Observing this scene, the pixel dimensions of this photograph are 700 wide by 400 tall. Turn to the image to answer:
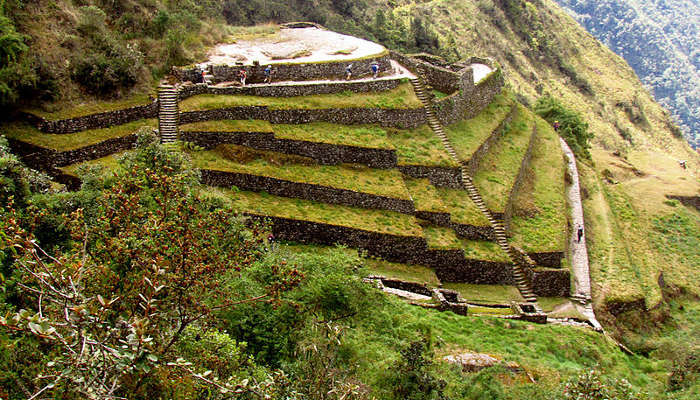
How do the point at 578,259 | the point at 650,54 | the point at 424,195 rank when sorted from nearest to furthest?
1. the point at 424,195
2. the point at 578,259
3. the point at 650,54

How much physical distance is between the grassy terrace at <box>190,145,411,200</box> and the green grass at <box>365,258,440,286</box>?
338 centimetres


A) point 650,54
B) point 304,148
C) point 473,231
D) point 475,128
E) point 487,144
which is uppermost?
point 304,148

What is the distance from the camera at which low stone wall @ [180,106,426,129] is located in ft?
86.3

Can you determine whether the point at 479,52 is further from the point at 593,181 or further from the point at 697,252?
the point at 697,252

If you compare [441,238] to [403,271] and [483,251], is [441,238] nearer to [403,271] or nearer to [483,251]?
[483,251]

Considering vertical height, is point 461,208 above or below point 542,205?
above

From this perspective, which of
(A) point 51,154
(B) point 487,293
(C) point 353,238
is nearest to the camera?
(A) point 51,154

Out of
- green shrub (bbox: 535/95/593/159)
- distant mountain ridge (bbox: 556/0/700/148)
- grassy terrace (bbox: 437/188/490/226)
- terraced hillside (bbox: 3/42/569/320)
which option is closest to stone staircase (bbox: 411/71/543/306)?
terraced hillside (bbox: 3/42/569/320)

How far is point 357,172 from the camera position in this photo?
27.5 metres

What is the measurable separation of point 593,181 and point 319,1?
105 ft

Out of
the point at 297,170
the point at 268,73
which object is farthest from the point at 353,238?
the point at 268,73

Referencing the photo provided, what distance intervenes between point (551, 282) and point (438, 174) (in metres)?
7.91

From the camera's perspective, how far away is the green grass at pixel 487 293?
82.5 ft

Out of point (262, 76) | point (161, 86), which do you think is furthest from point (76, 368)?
point (262, 76)
